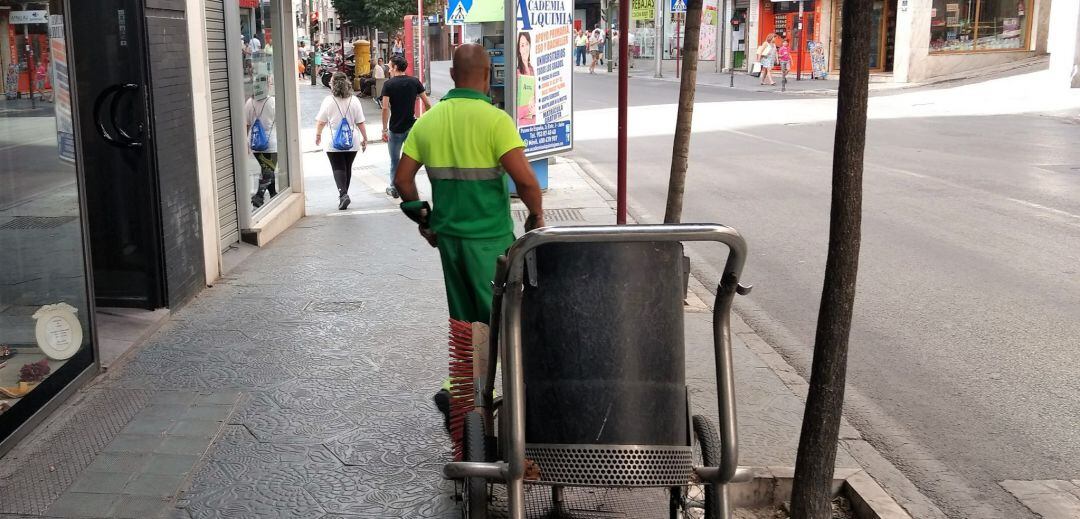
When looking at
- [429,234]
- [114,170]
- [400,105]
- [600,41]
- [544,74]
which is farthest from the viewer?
[600,41]

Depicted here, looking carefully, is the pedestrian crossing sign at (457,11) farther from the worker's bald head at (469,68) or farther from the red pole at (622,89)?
the worker's bald head at (469,68)

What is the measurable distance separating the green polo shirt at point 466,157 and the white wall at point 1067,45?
86.0 feet

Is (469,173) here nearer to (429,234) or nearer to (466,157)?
(466,157)

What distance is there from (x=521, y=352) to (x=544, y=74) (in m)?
9.99

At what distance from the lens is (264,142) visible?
36.8 feet

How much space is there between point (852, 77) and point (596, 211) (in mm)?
8933

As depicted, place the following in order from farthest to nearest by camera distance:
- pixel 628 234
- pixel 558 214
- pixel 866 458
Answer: pixel 558 214, pixel 866 458, pixel 628 234

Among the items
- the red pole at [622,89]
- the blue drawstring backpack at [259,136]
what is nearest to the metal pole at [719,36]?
the blue drawstring backpack at [259,136]

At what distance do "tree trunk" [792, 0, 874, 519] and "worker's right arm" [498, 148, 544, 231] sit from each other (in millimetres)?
1262

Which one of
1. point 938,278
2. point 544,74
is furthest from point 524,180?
point 544,74

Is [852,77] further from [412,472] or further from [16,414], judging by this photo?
[16,414]

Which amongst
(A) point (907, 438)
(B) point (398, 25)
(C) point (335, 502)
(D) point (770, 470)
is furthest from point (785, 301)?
(B) point (398, 25)

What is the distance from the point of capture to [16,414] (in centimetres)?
508

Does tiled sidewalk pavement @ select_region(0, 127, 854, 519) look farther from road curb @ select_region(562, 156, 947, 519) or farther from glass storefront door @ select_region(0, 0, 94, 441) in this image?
glass storefront door @ select_region(0, 0, 94, 441)
